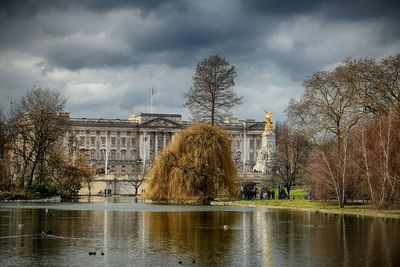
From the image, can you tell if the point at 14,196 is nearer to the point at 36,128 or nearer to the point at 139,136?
the point at 36,128

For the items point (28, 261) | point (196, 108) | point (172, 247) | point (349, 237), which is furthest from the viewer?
point (196, 108)

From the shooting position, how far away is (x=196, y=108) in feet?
230

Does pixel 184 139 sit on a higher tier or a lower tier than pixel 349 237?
higher

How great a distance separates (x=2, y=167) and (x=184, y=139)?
20081 millimetres

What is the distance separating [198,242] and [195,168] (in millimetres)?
35060

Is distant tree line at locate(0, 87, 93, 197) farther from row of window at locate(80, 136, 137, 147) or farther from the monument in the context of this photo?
row of window at locate(80, 136, 137, 147)

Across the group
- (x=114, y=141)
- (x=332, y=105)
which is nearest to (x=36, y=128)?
(x=332, y=105)

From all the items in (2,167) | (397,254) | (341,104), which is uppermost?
(341,104)

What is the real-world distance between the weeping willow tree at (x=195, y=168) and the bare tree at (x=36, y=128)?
44.0 ft

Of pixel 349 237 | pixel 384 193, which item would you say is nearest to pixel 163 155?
pixel 384 193

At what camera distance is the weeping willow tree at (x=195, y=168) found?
59.6 m

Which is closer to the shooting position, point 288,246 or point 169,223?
point 288,246

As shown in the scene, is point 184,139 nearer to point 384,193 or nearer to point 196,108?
point 196,108

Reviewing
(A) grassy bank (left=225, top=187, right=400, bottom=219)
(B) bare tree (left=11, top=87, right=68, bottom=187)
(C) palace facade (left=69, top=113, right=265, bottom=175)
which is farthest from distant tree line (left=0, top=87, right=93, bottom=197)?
(C) palace facade (left=69, top=113, right=265, bottom=175)
